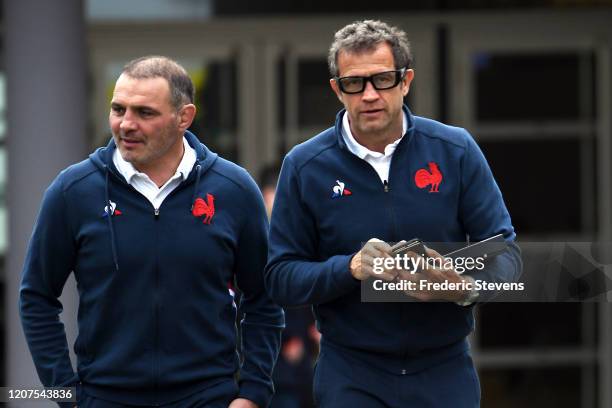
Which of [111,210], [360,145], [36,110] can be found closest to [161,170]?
[111,210]

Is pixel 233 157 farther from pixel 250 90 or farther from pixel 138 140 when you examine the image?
pixel 138 140

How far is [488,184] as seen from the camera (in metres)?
4.15

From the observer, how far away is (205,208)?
13.7 feet

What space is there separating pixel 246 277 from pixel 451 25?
4874 millimetres

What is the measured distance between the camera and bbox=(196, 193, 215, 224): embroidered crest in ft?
13.7

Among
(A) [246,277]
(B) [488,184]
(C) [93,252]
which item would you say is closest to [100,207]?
(C) [93,252]

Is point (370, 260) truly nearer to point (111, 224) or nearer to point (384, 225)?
point (384, 225)

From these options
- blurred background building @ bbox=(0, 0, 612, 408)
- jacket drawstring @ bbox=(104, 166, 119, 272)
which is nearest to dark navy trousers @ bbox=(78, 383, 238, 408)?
jacket drawstring @ bbox=(104, 166, 119, 272)

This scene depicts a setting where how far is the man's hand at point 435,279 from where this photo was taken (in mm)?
3887

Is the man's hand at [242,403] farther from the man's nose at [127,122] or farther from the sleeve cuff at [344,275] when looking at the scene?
the man's nose at [127,122]

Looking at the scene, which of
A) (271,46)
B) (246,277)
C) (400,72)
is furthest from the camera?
(271,46)

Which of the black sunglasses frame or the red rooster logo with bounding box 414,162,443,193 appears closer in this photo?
the black sunglasses frame

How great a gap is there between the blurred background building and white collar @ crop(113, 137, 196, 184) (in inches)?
175

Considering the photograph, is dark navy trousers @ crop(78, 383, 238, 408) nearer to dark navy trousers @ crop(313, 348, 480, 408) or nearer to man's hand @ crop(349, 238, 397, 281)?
dark navy trousers @ crop(313, 348, 480, 408)
